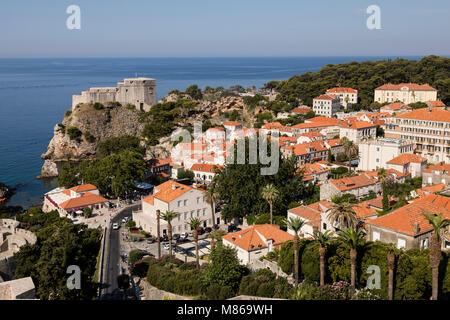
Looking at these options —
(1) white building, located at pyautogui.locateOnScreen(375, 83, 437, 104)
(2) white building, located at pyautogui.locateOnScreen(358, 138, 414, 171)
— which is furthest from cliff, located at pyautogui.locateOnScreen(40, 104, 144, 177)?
(2) white building, located at pyautogui.locateOnScreen(358, 138, 414, 171)

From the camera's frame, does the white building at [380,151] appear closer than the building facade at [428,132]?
Yes

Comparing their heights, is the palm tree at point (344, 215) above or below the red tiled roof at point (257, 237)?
above

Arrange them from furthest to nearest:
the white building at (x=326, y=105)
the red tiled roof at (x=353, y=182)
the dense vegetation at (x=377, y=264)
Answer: the white building at (x=326, y=105) < the red tiled roof at (x=353, y=182) < the dense vegetation at (x=377, y=264)

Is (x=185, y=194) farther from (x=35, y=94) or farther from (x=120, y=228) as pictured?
(x=35, y=94)

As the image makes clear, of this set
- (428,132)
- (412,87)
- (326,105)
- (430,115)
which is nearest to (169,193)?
(428,132)

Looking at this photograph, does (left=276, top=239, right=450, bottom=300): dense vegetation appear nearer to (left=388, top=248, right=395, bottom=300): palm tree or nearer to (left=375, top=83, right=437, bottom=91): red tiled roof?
(left=388, top=248, right=395, bottom=300): palm tree

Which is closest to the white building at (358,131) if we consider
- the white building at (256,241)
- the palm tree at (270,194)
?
the palm tree at (270,194)

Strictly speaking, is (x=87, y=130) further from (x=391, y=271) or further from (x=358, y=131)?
(x=391, y=271)

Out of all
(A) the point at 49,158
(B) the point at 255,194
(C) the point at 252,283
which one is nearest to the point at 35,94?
(A) the point at 49,158

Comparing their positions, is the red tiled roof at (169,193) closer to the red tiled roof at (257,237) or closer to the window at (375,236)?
the red tiled roof at (257,237)
